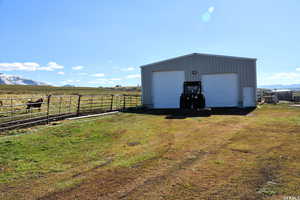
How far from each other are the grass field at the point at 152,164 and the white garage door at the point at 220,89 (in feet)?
27.3

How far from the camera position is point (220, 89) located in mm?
16094

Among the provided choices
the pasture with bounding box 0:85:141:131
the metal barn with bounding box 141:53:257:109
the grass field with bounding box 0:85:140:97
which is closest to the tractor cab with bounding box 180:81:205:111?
the metal barn with bounding box 141:53:257:109

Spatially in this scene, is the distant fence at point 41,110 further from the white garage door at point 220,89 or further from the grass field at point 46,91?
the grass field at point 46,91

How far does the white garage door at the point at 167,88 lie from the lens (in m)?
16.8

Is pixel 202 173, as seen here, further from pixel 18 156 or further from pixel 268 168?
pixel 18 156

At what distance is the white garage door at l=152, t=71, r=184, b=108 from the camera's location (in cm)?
1681

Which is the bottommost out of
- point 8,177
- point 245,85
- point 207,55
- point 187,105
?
point 8,177

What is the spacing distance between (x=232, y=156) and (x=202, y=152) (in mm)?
701

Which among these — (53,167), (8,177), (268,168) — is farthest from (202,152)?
(8,177)

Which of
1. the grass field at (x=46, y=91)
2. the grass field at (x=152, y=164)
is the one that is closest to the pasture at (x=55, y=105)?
the grass field at (x=152, y=164)

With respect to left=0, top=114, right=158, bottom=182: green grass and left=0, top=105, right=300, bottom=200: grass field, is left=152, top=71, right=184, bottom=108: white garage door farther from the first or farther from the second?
left=0, top=105, right=300, bottom=200: grass field

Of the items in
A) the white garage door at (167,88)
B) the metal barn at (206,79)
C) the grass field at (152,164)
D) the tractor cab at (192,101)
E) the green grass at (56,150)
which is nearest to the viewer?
the grass field at (152,164)

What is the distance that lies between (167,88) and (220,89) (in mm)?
3881

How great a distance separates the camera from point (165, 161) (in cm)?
480
